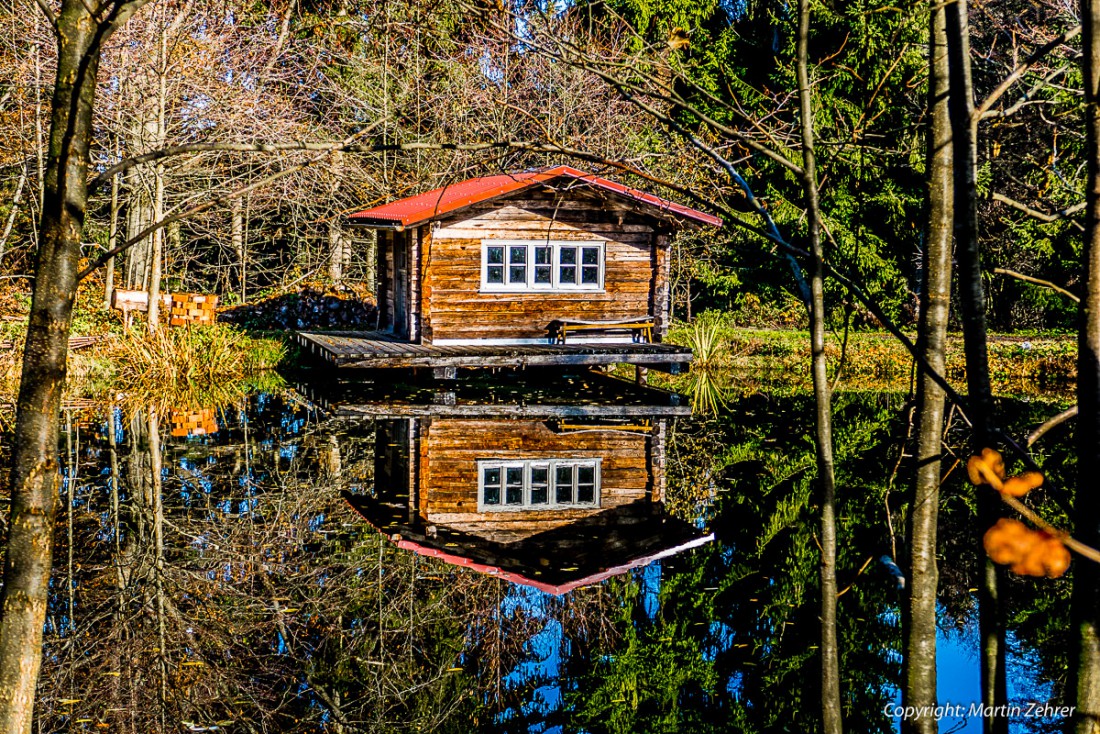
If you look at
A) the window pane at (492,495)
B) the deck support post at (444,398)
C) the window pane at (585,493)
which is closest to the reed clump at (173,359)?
the deck support post at (444,398)

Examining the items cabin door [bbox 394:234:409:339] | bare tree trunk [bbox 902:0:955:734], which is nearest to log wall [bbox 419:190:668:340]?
cabin door [bbox 394:234:409:339]

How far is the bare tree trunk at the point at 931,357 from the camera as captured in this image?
3498 mm

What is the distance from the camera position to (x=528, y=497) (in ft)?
38.9

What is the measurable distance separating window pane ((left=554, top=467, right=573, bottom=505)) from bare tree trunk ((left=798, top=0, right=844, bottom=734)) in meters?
7.49

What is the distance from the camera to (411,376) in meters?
21.2

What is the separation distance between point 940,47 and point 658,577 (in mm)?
5889

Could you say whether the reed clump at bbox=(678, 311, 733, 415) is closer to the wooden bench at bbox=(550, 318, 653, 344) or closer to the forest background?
the wooden bench at bbox=(550, 318, 653, 344)

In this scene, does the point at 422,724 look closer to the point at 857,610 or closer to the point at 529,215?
the point at 857,610

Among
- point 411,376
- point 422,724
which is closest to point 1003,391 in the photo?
point 411,376

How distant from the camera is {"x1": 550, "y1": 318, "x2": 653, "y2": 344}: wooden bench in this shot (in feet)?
65.0

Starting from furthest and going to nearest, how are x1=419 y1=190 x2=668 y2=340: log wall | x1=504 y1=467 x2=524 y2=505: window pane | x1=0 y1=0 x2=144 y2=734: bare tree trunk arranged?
x1=419 y1=190 x2=668 y2=340: log wall
x1=504 y1=467 x2=524 y2=505: window pane
x1=0 y1=0 x2=144 y2=734: bare tree trunk

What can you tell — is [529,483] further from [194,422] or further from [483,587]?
[194,422]

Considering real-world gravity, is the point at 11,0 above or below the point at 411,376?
above

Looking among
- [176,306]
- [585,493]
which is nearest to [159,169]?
[176,306]
